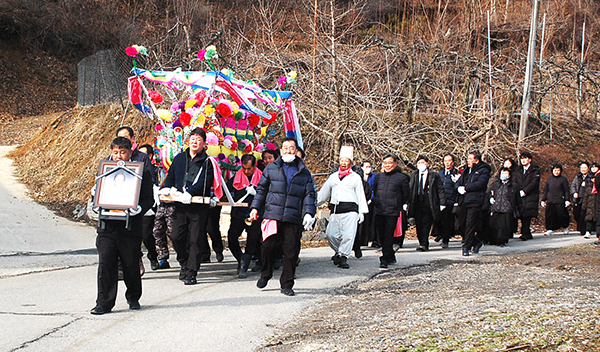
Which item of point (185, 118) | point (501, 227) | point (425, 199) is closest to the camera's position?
point (185, 118)

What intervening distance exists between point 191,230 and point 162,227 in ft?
4.42

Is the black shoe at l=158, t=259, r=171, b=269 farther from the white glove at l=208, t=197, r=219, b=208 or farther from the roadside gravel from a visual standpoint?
the roadside gravel

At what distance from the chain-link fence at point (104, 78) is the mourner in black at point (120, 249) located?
16922mm

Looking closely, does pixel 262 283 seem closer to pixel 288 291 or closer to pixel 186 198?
pixel 288 291

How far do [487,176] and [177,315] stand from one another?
24.8ft

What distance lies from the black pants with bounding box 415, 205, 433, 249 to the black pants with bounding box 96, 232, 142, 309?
732 cm

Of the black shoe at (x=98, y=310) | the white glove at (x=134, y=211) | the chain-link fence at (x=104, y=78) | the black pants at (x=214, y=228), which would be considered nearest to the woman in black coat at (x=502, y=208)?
the black pants at (x=214, y=228)

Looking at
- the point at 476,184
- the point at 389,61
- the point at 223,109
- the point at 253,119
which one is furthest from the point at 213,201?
the point at 389,61

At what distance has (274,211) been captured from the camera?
8.07 meters

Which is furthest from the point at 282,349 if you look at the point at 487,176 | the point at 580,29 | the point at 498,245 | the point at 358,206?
the point at 580,29

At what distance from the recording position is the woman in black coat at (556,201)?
1695cm

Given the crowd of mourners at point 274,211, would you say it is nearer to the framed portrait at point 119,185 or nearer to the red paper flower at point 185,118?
the framed portrait at point 119,185

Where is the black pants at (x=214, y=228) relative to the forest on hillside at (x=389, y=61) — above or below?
below

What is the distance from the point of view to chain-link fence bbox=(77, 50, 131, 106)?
78.1ft
